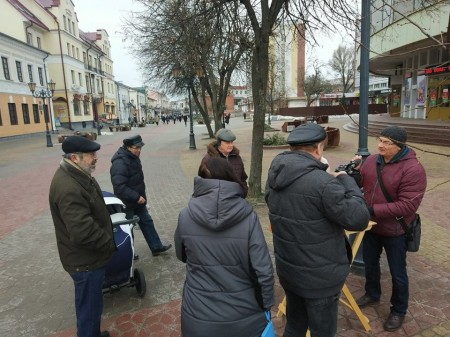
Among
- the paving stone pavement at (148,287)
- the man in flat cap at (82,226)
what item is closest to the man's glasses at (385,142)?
the paving stone pavement at (148,287)

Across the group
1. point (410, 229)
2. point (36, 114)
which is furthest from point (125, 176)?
point (36, 114)

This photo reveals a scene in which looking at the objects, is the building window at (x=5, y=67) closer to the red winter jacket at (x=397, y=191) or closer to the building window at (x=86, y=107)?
the building window at (x=86, y=107)

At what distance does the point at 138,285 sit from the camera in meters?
3.85

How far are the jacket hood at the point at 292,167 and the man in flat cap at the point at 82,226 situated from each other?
1.48m

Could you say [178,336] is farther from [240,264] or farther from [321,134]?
[321,134]

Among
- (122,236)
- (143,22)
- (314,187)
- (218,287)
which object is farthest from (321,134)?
(143,22)

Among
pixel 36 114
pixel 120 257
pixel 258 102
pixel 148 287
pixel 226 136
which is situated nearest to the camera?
pixel 120 257

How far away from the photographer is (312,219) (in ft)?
6.91

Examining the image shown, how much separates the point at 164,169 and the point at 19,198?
5.01 metres

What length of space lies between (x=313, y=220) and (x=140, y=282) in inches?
97.2

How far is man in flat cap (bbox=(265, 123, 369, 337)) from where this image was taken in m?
2.02

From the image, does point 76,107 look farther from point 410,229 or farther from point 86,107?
point 410,229

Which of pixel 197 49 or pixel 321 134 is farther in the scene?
pixel 197 49

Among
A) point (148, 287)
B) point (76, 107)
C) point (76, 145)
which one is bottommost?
point (148, 287)
